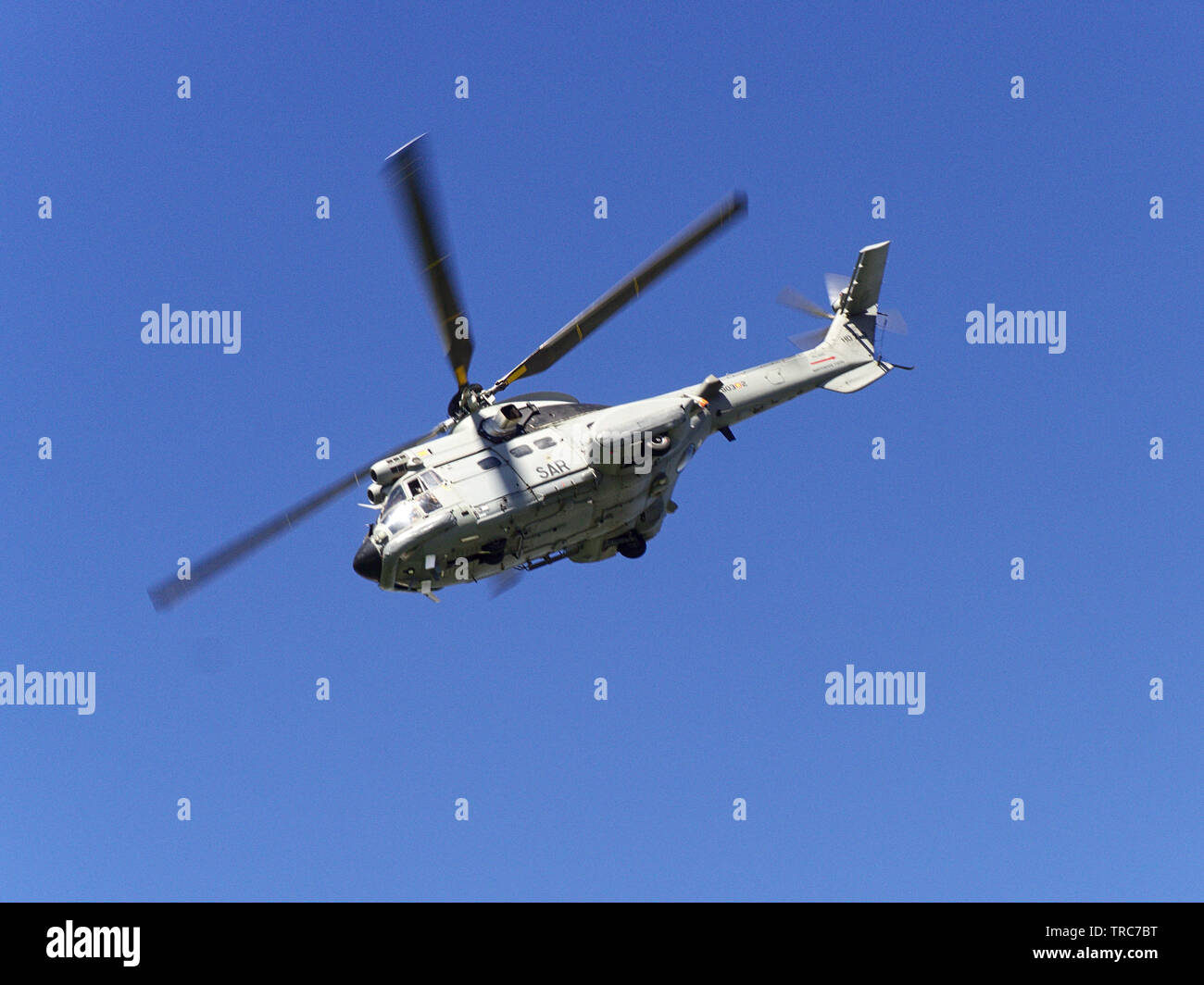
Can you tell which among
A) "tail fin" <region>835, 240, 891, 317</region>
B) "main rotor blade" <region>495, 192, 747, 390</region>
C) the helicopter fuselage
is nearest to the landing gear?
the helicopter fuselage

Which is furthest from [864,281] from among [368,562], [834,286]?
[368,562]

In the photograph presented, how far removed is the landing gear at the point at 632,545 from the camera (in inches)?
1383

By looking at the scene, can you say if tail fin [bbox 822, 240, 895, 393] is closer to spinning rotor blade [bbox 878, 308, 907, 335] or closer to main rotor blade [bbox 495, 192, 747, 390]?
spinning rotor blade [bbox 878, 308, 907, 335]

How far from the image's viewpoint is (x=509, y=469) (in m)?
31.4

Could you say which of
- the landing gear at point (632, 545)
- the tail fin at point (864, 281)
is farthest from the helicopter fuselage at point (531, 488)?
the tail fin at point (864, 281)

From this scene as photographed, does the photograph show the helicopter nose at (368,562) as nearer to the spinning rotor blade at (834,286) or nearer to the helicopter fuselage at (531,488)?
the helicopter fuselage at (531,488)

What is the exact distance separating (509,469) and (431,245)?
5564 millimetres

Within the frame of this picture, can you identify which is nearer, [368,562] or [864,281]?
[368,562]

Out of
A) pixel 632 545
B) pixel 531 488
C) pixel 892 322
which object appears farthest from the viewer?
pixel 892 322

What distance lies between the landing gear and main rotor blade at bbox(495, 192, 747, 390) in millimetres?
5264

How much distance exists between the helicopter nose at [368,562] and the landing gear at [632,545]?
7.11 m

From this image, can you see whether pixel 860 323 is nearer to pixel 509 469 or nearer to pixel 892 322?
pixel 892 322
